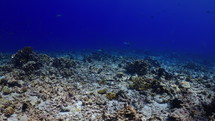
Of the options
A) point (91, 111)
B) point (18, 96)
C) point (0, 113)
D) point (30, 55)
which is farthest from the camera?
point (30, 55)

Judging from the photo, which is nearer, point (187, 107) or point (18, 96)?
point (187, 107)

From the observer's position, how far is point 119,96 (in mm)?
10578

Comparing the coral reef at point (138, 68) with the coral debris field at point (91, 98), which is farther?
the coral reef at point (138, 68)

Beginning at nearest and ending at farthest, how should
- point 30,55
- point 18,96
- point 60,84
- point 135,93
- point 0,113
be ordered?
point 0,113
point 18,96
point 135,93
point 60,84
point 30,55

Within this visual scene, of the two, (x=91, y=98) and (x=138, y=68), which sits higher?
(x=138, y=68)

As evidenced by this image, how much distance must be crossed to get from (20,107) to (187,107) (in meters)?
7.93

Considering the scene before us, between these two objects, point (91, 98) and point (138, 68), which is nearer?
point (91, 98)

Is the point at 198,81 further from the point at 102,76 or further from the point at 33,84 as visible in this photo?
the point at 33,84

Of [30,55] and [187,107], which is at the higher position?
[30,55]

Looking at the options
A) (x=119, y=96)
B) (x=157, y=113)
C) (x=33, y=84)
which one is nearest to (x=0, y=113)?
(x=33, y=84)

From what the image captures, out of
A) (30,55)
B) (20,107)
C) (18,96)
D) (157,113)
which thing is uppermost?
(30,55)

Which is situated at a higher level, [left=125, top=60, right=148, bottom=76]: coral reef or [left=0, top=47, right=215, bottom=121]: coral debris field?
[left=125, top=60, right=148, bottom=76]: coral reef

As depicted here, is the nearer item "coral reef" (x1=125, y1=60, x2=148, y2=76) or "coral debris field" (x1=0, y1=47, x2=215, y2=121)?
"coral debris field" (x1=0, y1=47, x2=215, y2=121)

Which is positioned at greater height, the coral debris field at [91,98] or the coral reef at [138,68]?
the coral reef at [138,68]
